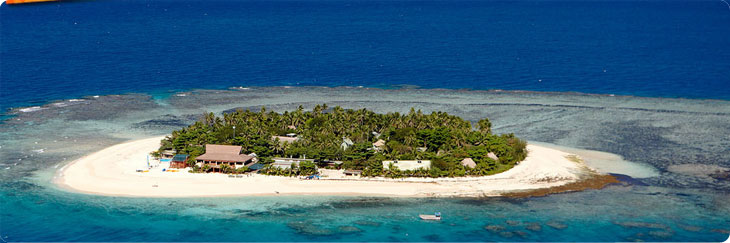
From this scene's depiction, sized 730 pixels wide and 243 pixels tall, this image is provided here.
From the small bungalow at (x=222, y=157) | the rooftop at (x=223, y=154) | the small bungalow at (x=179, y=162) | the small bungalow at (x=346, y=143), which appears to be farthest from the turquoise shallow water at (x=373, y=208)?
the small bungalow at (x=346, y=143)

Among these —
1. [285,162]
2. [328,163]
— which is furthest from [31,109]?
A: [328,163]

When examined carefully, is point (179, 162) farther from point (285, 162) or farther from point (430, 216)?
point (430, 216)

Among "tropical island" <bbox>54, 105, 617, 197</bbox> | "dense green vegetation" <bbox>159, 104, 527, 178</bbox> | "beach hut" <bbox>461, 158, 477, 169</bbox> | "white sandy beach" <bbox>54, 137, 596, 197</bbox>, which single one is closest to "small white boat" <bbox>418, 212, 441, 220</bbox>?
"white sandy beach" <bbox>54, 137, 596, 197</bbox>

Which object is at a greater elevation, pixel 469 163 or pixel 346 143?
pixel 346 143

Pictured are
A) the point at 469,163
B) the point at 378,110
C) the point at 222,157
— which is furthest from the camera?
the point at 378,110

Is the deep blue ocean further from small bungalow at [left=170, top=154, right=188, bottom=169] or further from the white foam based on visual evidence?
small bungalow at [left=170, top=154, right=188, bottom=169]

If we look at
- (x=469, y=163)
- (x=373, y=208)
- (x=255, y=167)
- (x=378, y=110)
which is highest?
(x=378, y=110)
